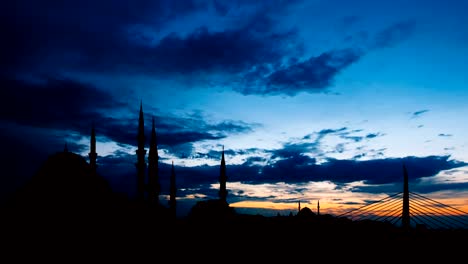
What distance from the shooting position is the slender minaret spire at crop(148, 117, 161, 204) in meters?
59.4

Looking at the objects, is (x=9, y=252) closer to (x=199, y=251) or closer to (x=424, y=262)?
(x=199, y=251)

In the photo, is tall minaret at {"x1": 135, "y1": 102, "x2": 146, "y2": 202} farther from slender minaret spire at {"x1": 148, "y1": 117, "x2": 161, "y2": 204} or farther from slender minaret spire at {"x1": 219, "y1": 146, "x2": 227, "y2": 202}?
slender minaret spire at {"x1": 219, "y1": 146, "x2": 227, "y2": 202}

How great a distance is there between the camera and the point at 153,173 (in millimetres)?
61094

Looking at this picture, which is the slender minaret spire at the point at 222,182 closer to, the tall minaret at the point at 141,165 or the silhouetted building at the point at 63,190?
the tall minaret at the point at 141,165

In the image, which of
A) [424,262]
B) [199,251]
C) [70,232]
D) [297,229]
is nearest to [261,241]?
[297,229]

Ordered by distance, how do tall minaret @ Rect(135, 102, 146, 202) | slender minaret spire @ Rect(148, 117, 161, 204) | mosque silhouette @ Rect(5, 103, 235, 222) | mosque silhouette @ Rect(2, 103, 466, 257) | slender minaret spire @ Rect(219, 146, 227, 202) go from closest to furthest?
mosque silhouette @ Rect(2, 103, 466, 257) < mosque silhouette @ Rect(5, 103, 235, 222) < tall minaret @ Rect(135, 102, 146, 202) < slender minaret spire @ Rect(148, 117, 161, 204) < slender minaret spire @ Rect(219, 146, 227, 202)

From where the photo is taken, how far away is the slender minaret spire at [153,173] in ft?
195

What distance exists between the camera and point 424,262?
28250mm

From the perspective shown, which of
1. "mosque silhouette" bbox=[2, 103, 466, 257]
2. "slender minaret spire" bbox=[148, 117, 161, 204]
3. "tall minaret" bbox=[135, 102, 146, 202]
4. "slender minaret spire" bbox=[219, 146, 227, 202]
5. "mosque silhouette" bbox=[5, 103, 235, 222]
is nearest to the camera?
"mosque silhouette" bbox=[2, 103, 466, 257]

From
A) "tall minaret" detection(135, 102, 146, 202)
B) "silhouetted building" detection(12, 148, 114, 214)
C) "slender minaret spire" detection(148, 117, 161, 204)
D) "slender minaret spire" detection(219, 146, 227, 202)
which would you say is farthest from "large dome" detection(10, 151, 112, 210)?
"slender minaret spire" detection(219, 146, 227, 202)

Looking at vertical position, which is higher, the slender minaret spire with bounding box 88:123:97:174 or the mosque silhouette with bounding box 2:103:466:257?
the slender minaret spire with bounding box 88:123:97:174

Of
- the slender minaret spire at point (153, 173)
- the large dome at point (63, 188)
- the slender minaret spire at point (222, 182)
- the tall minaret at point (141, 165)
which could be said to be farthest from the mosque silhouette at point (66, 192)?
the slender minaret spire at point (222, 182)

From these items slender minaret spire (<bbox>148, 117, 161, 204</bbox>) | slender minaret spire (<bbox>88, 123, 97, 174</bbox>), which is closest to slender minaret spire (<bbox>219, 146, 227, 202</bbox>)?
slender minaret spire (<bbox>148, 117, 161, 204</bbox>)

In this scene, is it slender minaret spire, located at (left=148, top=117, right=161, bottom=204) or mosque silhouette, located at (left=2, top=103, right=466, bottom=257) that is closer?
mosque silhouette, located at (left=2, top=103, right=466, bottom=257)
